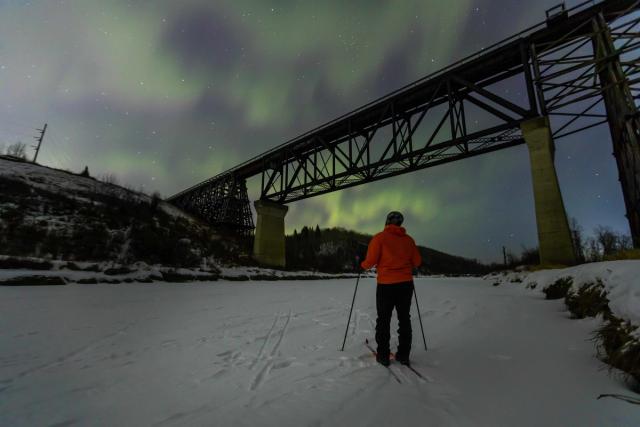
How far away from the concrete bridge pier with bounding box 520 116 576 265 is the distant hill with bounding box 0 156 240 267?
15.4 m

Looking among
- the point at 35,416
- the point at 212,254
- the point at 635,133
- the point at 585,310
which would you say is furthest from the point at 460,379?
→ the point at 212,254

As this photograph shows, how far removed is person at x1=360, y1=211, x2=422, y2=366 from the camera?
291 centimetres

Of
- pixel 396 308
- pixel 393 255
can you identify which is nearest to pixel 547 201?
pixel 393 255

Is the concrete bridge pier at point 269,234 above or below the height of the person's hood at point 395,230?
above

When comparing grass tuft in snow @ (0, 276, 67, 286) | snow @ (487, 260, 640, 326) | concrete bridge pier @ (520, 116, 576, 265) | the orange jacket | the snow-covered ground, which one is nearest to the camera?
the snow-covered ground

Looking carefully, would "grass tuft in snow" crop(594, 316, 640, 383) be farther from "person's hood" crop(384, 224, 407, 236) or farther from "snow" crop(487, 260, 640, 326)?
"person's hood" crop(384, 224, 407, 236)

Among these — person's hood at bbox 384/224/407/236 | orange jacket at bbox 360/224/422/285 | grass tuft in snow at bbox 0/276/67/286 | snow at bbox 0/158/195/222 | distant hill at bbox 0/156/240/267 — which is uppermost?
snow at bbox 0/158/195/222

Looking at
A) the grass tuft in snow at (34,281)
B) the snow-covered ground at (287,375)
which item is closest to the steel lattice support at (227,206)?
the grass tuft in snow at (34,281)

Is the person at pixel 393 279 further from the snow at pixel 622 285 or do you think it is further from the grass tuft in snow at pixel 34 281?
the grass tuft in snow at pixel 34 281

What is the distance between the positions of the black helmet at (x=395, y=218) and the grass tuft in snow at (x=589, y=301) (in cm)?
248

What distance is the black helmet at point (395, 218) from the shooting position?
3.45 metres

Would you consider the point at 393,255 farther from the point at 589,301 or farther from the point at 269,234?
the point at 269,234

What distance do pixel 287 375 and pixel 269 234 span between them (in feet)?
60.6

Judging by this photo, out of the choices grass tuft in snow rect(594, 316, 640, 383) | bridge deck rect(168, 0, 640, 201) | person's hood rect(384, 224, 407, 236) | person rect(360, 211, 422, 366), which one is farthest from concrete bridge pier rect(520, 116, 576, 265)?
person's hood rect(384, 224, 407, 236)
